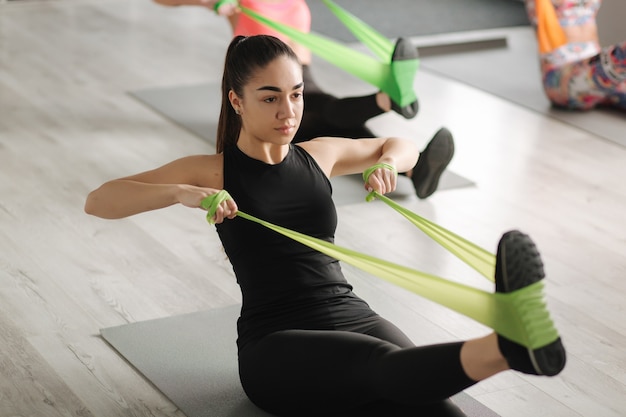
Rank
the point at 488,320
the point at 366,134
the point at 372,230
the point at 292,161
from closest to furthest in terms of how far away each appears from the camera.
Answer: the point at 488,320, the point at 292,161, the point at 372,230, the point at 366,134

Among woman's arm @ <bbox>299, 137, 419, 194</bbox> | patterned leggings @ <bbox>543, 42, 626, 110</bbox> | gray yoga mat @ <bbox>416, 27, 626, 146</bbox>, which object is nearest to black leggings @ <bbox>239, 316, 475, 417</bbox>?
woman's arm @ <bbox>299, 137, 419, 194</bbox>

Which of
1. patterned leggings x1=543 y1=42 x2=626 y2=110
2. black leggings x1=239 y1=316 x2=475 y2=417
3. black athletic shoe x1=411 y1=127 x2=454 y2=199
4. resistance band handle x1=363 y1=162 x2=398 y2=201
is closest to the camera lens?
black leggings x1=239 y1=316 x2=475 y2=417

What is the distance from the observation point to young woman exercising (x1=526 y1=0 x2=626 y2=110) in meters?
5.04

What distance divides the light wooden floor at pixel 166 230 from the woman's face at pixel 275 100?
0.69 metres

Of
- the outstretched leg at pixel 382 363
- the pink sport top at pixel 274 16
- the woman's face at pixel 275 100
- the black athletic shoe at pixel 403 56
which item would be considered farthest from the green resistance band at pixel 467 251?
the pink sport top at pixel 274 16

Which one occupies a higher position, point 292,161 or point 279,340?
point 292,161

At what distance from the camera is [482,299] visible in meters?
1.89

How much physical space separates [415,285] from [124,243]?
164 cm

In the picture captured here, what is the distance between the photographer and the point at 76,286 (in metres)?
3.09

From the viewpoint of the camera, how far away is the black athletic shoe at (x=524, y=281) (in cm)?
181

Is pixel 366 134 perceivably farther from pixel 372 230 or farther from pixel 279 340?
pixel 279 340

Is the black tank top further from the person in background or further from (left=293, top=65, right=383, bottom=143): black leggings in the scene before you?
(left=293, top=65, right=383, bottom=143): black leggings

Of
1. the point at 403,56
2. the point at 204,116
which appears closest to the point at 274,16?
the point at 403,56

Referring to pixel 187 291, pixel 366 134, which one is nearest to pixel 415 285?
pixel 187 291
